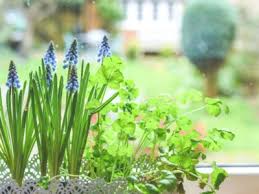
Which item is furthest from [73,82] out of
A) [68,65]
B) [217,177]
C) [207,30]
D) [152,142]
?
[207,30]

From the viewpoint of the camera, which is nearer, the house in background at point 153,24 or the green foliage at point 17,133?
the green foliage at point 17,133

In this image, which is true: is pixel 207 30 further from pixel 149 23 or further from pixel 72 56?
pixel 72 56

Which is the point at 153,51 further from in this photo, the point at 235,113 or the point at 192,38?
the point at 235,113

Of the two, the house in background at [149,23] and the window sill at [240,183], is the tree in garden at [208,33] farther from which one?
the window sill at [240,183]

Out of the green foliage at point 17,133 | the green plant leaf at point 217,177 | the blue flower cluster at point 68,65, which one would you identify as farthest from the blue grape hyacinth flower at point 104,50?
the green plant leaf at point 217,177

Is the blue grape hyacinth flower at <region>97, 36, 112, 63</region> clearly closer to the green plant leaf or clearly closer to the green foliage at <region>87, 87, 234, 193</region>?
the green foliage at <region>87, 87, 234, 193</region>

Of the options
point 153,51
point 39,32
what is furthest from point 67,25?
point 153,51

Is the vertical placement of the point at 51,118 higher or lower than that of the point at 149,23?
lower

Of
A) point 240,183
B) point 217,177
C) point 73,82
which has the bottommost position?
point 240,183
